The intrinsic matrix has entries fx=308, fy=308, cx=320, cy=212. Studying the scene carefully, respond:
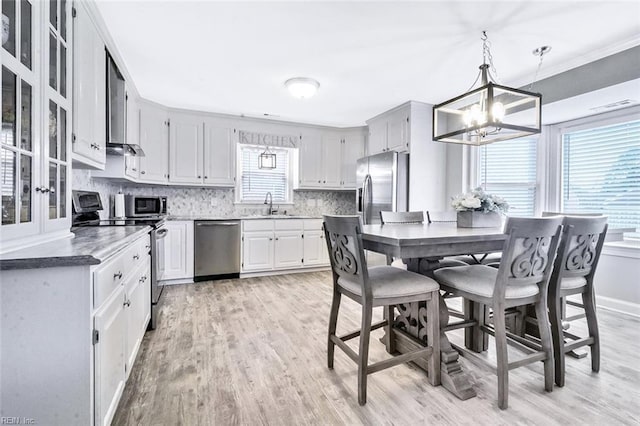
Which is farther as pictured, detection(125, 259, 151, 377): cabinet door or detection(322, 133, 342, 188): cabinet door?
detection(322, 133, 342, 188): cabinet door

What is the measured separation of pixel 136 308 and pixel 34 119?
3.92 ft

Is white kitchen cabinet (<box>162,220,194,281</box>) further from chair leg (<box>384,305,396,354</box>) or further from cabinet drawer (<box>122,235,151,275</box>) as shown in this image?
chair leg (<box>384,305,396,354</box>)

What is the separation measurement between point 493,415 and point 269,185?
4364mm

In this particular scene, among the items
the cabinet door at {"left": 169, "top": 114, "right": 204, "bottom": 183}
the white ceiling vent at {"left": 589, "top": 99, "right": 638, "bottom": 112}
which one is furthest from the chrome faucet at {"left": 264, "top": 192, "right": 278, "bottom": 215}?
the white ceiling vent at {"left": 589, "top": 99, "right": 638, "bottom": 112}

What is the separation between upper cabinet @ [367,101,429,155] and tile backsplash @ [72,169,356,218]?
4.21 feet

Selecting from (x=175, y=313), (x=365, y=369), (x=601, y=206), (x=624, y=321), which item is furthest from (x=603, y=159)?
(x=175, y=313)

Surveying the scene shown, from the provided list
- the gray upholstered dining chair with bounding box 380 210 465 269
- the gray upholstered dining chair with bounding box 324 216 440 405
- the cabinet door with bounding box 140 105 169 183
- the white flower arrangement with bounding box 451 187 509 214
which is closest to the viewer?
the gray upholstered dining chair with bounding box 324 216 440 405

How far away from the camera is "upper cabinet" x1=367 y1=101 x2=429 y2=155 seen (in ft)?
13.6

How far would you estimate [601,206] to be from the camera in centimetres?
339

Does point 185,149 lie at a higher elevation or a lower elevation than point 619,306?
higher

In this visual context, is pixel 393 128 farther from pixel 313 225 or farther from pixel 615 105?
pixel 615 105

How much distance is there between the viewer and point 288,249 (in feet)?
15.7

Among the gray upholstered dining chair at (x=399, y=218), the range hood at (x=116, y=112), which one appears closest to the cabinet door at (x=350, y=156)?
the gray upholstered dining chair at (x=399, y=218)

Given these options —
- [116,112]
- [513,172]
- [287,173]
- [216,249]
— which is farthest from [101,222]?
[513,172]
